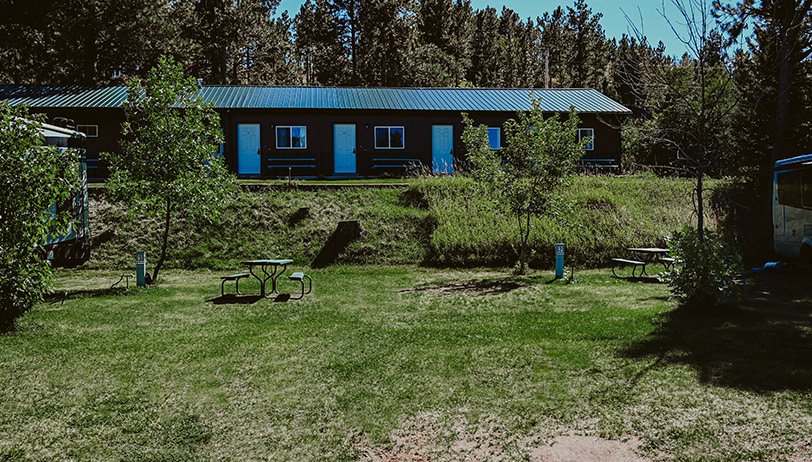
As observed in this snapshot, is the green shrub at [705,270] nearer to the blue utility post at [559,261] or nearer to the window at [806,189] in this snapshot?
the blue utility post at [559,261]

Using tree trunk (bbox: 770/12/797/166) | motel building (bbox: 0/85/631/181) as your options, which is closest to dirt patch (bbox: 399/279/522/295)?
motel building (bbox: 0/85/631/181)

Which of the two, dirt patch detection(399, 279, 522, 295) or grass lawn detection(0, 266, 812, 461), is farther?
dirt patch detection(399, 279, 522, 295)

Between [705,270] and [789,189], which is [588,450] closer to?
[705,270]

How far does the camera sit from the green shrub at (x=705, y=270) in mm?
9430

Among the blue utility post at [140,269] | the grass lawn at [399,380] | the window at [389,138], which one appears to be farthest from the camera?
the window at [389,138]

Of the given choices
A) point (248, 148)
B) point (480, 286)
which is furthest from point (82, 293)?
point (248, 148)

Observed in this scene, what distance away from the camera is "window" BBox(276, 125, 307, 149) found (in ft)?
85.7

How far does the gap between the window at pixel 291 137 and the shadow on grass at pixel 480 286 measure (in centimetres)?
1431

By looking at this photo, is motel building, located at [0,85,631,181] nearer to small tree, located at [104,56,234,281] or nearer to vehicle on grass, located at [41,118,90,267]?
small tree, located at [104,56,234,281]

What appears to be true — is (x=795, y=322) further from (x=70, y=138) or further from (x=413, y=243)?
(x=70, y=138)

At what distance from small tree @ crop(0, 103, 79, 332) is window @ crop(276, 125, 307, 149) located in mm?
17259

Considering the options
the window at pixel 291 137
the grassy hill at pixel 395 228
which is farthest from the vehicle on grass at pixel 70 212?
the window at pixel 291 137

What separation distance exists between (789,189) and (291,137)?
62.6 ft

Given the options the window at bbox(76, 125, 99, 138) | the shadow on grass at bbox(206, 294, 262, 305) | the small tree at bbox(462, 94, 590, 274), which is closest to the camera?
the shadow on grass at bbox(206, 294, 262, 305)
